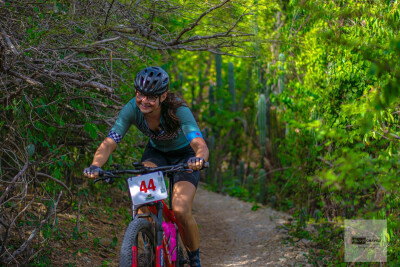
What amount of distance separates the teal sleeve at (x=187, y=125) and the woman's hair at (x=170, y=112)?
43 millimetres

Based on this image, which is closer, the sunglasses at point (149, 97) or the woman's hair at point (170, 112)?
the sunglasses at point (149, 97)

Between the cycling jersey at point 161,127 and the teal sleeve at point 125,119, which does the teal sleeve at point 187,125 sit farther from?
the teal sleeve at point 125,119

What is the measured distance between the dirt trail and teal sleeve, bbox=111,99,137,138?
2.97 metres

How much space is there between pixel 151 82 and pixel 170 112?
1.07 ft

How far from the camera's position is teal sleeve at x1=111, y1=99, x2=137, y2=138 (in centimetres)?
398

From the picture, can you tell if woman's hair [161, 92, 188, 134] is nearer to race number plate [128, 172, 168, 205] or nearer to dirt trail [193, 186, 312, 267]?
race number plate [128, 172, 168, 205]

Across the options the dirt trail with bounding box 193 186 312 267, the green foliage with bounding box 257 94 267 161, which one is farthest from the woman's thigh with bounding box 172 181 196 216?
the green foliage with bounding box 257 94 267 161

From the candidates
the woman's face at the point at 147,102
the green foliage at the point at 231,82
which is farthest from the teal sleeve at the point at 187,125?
the green foliage at the point at 231,82

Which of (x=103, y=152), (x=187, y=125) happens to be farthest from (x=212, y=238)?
(x=103, y=152)

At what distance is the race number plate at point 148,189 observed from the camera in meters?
3.57

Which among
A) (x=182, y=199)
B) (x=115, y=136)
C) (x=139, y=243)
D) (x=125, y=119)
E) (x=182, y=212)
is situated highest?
(x=125, y=119)

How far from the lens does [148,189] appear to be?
11.8 feet

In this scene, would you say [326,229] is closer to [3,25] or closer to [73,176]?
[73,176]

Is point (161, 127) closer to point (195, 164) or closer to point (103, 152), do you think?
point (103, 152)
